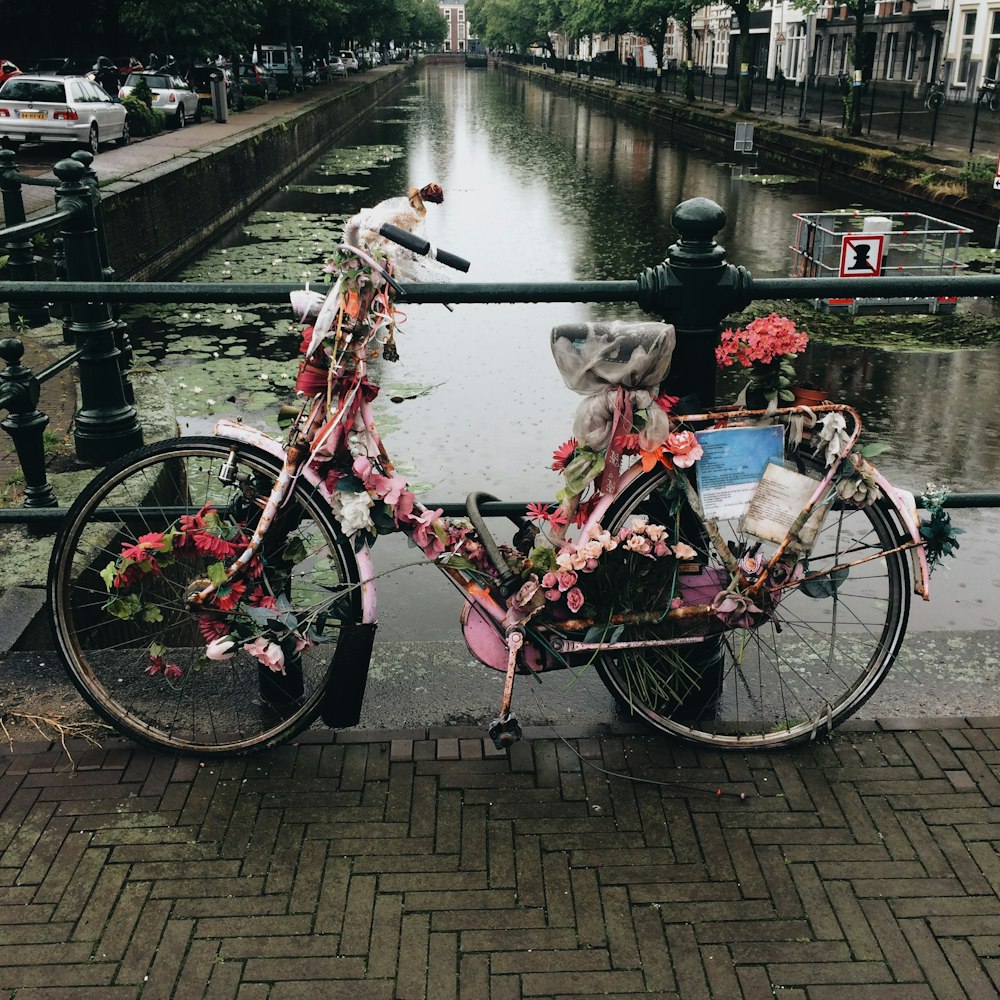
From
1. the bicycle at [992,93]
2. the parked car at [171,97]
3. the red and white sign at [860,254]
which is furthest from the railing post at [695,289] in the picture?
the bicycle at [992,93]

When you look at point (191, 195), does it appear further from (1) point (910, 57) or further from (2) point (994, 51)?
(1) point (910, 57)

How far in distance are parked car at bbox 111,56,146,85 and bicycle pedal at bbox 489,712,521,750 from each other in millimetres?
36172

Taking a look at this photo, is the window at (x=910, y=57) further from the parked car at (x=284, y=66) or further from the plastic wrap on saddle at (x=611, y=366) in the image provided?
the plastic wrap on saddle at (x=611, y=366)

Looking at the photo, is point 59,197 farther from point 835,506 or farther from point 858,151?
point 858,151

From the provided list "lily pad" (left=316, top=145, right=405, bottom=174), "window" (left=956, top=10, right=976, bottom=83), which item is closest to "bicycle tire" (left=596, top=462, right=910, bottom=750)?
"lily pad" (left=316, top=145, right=405, bottom=174)

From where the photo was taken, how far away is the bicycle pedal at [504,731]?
9.21ft

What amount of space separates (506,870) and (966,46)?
46.6 meters

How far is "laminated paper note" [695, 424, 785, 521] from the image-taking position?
113 inches

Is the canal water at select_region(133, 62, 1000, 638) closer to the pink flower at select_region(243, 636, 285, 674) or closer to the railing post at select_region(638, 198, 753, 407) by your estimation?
the railing post at select_region(638, 198, 753, 407)

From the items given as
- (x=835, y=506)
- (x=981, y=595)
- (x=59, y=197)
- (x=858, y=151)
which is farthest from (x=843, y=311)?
(x=858, y=151)

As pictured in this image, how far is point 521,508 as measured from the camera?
3.29 metres

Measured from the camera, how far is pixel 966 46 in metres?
42.2

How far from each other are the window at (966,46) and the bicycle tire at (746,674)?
147 feet

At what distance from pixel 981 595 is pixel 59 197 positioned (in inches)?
201
